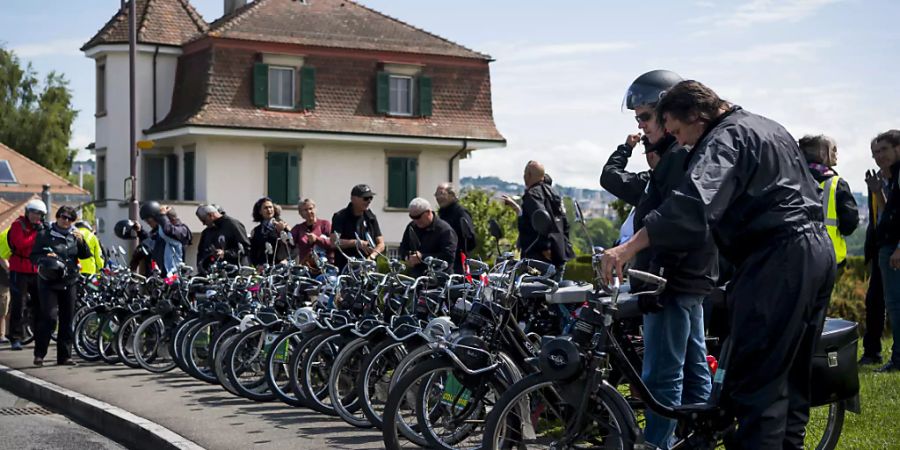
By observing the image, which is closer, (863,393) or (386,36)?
(863,393)

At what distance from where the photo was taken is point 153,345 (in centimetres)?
1414

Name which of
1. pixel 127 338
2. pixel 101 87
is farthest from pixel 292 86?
pixel 127 338

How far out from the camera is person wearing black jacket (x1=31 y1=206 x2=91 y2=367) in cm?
1488

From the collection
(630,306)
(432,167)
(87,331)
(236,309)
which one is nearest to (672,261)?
(630,306)

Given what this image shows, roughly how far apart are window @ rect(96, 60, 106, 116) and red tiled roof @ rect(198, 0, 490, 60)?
3.90 meters

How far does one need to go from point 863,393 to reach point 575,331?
410 centimetres

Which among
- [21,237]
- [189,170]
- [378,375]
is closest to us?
[378,375]

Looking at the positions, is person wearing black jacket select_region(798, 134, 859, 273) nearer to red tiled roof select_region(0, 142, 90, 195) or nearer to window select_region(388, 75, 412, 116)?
window select_region(388, 75, 412, 116)

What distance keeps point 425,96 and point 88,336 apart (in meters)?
31.4

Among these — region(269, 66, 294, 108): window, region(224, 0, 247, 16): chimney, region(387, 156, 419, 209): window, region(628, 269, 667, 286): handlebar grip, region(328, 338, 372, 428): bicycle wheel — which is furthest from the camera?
region(224, 0, 247, 16): chimney

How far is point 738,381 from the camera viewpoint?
574 centimetres

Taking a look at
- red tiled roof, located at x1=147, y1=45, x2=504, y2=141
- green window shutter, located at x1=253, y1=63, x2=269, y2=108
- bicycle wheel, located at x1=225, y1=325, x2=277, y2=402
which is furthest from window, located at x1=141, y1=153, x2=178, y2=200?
bicycle wheel, located at x1=225, y1=325, x2=277, y2=402

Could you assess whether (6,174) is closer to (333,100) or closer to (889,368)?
(333,100)

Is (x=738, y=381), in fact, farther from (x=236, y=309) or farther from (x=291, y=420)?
(x=236, y=309)
